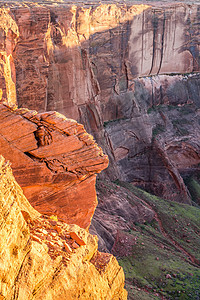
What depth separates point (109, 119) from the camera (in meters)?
35.1

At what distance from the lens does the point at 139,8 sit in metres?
34.7

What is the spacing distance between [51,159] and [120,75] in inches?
961

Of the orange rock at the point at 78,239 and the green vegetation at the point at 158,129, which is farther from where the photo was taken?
the green vegetation at the point at 158,129

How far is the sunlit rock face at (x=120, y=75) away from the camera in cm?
2408

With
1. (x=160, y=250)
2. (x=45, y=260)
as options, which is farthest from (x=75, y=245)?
(x=160, y=250)

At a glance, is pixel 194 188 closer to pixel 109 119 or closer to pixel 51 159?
pixel 109 119

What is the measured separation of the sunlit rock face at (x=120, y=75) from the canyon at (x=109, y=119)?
0.31 feet

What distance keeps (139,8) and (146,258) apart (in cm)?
2335

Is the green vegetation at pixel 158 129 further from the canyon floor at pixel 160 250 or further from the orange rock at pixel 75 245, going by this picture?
the orange rock at pixel 75 245

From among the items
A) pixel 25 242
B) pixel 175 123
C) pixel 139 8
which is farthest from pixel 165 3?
pixel 25 242

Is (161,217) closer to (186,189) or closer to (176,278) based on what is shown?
(176,278)

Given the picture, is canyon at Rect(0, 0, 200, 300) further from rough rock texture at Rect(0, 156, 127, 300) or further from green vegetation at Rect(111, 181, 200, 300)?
rough rock texture at Rect(0, 156, 127, 300)

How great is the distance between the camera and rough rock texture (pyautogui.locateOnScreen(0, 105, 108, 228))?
1166 cm

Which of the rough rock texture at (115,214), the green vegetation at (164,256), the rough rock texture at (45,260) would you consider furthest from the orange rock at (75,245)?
the rough rock texture at (115,214)
